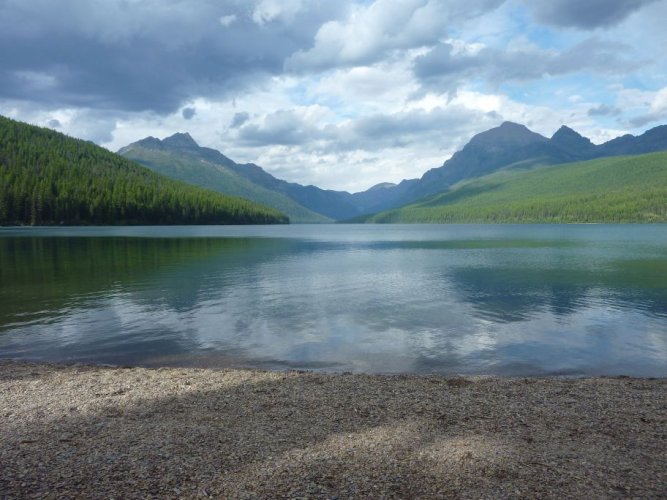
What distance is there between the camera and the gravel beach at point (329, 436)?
10375mm

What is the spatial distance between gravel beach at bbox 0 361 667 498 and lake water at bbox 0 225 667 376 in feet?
15.3

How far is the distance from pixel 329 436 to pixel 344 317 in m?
21.2

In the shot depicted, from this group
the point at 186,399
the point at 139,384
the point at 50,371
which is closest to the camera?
the point at 186,399

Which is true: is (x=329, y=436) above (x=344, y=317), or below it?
above

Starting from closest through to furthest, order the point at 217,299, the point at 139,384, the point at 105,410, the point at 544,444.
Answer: the point at 544,444 → the point at 105,410 → the point at 139,384 → the point at 217,299

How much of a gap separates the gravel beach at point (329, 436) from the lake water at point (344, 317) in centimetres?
468

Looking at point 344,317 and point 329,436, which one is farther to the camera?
point 344,317

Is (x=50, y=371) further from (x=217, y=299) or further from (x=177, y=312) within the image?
(x=217, y=299)

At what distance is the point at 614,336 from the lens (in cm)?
2842

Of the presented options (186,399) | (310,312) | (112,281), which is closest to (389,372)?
(186,399)

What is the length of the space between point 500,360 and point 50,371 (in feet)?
70.5

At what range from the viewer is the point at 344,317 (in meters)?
34.3

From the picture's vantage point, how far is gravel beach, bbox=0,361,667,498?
10375mm

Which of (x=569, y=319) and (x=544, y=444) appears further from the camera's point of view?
(x=569, y=319)
